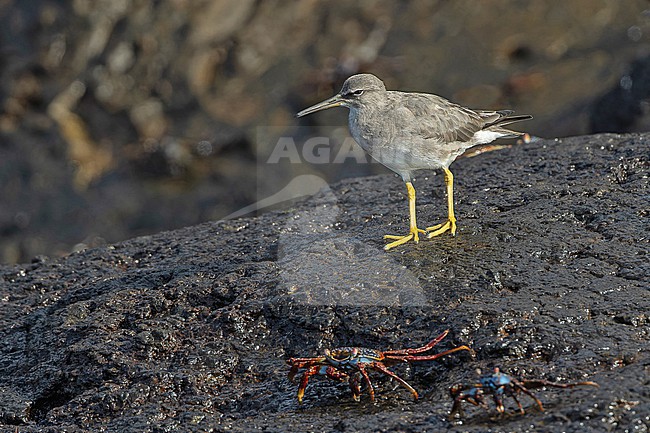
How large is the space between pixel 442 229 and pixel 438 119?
890mm

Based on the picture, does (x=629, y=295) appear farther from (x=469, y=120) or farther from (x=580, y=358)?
(x=469, y=120)

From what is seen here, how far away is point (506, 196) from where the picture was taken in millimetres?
6422

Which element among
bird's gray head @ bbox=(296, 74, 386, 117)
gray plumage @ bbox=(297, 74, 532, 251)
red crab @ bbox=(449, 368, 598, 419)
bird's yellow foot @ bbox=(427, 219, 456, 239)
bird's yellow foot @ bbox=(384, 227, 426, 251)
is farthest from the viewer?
bird's gray head @ bbox=(296, 74, 386, 117)

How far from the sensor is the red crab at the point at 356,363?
4395 mm

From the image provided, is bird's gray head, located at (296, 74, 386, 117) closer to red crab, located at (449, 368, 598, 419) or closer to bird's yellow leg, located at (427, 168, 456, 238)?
bird's yellow leg, located at (427, 168, 456, 238)

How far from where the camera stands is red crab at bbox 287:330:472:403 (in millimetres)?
4395

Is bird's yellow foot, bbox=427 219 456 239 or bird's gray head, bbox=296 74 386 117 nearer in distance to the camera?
bird's yellow foot, bbox=427 219 456 239

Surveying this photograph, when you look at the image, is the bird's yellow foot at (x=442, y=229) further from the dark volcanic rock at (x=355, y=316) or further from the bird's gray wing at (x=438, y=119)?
the bird's gray wing at (x=438, y=119)

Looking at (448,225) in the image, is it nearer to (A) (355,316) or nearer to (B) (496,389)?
(A) (355,316)

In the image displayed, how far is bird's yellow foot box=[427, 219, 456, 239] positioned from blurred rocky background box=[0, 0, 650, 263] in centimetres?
798

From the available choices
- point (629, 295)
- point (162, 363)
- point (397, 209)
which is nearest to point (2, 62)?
point (397, 209)

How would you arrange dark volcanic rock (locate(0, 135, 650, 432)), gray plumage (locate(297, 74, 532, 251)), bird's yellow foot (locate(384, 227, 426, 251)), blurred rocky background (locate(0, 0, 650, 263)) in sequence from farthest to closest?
blurred rocky background (locate(0, 0, 650, 263))
gray plumage (locate(297, 74, 532, 251))
bird's yellow foot (locate(384, 227, 426, 251))
dark volcanic rock (locate(0, 135, 650, 432))

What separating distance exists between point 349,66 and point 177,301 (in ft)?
38.1

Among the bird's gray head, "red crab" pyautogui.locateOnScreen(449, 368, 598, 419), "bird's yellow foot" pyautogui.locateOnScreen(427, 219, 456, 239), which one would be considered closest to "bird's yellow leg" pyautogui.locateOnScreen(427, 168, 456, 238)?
"bird's yellow foot" pyautogui.locateOnScreen(427, 219, 456, 239)
